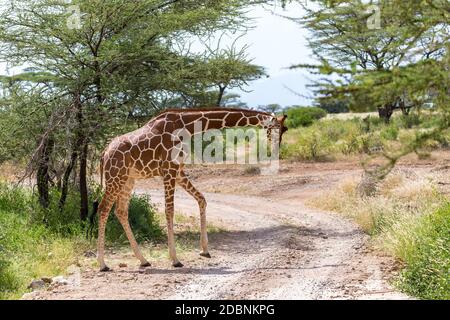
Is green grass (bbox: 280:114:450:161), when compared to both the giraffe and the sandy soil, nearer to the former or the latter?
the sandy soil

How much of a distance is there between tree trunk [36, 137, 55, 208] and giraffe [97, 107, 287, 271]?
2.73 meters

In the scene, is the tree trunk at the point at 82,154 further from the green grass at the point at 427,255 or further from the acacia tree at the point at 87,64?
the green grass at the point at 427,255

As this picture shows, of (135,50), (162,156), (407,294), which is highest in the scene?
(135,50)

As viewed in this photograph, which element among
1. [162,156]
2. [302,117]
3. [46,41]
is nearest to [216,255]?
[162,156]

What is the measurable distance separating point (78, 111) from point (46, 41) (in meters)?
1.66

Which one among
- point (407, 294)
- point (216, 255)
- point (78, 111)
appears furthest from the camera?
point (78, 111)

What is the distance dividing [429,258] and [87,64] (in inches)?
303

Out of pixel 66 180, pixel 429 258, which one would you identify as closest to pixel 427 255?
pixel 429 258

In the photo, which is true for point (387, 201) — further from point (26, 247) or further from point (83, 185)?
point (26, 247)

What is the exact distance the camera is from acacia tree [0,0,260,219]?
1440 centimetres

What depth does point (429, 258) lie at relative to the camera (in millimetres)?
10250

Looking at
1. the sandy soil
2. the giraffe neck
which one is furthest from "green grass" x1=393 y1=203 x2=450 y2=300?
the giraffe neck
